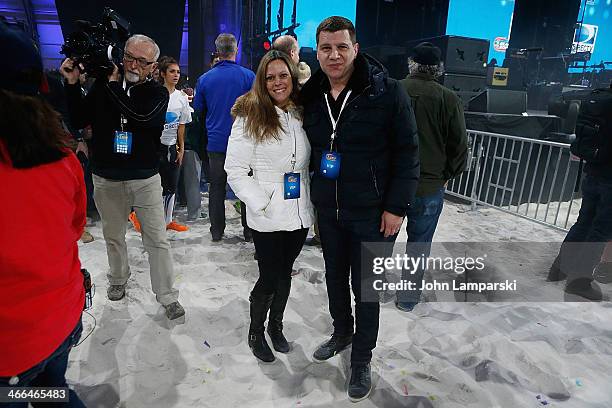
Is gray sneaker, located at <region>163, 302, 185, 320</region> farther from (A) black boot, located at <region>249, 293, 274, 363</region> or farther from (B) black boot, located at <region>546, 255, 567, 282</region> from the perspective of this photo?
(B) black boot, located at <region>546, 255, 567, 282</region>

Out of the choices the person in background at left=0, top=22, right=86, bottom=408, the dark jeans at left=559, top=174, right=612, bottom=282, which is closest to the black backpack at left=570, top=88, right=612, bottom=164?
the dark jeans at left=559, top=174, right=612, bottom=282

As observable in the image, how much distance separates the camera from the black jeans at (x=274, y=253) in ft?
6.82

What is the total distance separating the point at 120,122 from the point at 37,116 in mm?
1483

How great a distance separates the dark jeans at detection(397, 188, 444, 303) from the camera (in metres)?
2.70

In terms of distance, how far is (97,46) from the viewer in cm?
215

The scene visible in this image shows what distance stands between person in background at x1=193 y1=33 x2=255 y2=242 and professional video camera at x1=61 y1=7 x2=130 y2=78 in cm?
128

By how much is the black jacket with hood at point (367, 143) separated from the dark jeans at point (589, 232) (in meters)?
2.03

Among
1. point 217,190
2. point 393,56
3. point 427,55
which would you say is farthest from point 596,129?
point 393,56

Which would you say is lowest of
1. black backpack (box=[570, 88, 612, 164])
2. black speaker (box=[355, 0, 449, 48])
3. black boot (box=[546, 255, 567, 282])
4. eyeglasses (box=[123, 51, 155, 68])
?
black boot (box=[546, 255, 567, 282])

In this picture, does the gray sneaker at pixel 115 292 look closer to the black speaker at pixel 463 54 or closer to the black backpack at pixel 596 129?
the black backpack at pixel 596 129

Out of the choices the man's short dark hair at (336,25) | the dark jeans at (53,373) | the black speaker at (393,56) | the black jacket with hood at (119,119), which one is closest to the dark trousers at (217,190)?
the black jacket with hood at (119,119)

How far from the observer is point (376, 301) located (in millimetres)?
2070

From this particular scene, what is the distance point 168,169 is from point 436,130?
2.58 m

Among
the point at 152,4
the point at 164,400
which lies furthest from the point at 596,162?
the point at 152,4
